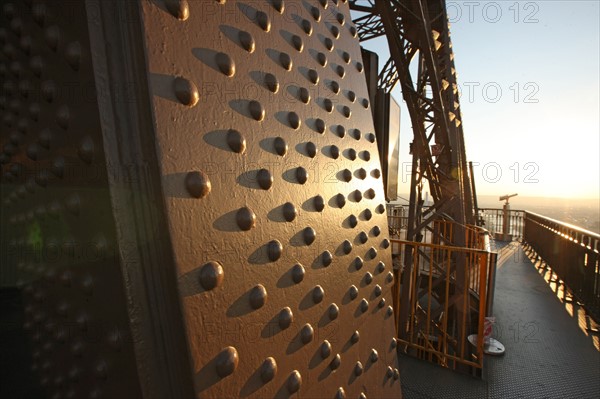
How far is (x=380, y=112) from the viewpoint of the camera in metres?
3.22

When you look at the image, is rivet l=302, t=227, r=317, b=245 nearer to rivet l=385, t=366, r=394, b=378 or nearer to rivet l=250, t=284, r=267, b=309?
rivet l=250, t=284, r=267, b=309

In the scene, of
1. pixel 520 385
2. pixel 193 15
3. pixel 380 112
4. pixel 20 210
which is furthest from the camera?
pixel 380 112

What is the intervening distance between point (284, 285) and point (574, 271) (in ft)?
23.1

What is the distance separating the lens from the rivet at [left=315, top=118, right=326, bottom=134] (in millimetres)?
1062

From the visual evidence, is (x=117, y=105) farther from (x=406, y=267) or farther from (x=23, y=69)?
(x=406, y=267)

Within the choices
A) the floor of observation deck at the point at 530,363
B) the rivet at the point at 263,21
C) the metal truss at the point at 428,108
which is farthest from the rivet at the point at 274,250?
the metal truss at the point at 428,108

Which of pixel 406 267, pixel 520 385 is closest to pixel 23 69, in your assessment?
pixel 520 385

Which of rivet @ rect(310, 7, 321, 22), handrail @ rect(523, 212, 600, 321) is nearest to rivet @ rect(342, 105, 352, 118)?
rivet @ rect(310, 7, 321, 22)

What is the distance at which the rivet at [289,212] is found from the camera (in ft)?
2.84

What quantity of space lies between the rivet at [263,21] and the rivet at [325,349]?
3.52ft

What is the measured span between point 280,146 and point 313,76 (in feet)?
1.28

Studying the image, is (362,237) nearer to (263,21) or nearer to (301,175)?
(301,175)

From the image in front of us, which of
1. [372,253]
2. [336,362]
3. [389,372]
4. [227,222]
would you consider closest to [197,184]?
[227,222]

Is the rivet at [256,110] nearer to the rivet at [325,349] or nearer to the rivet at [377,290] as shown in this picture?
the rivet at [325,349]
